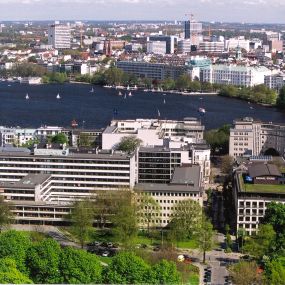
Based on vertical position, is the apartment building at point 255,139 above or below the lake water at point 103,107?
above

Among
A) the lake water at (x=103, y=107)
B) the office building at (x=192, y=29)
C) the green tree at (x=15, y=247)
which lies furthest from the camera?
the office building at (x=192, y=29)

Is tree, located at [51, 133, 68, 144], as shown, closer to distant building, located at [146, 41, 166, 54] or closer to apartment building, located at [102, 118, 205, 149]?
apartment building, located at [102, 118, 205, 149]

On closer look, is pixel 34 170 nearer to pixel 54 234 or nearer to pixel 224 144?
pixel 54 234

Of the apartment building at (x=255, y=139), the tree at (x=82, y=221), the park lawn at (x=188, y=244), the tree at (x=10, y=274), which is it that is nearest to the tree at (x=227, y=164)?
the apartment building at (x=255, y=139)

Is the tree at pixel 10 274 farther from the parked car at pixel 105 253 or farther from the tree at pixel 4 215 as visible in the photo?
the tree at pixel 4 215

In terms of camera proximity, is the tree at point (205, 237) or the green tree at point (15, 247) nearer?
the green tree at point (15, 247)

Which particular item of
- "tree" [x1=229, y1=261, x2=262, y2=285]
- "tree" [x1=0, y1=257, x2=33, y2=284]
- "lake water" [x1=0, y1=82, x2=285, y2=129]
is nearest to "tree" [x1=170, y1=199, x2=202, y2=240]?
"tree" [x1=229, y1=261, x2=262, y2=285]

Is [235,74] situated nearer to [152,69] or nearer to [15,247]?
[152,69]

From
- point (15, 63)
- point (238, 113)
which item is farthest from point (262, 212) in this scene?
point (15, 63)

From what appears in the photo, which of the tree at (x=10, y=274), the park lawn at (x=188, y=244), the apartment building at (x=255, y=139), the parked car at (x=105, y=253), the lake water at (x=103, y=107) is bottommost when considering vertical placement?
the lake water at (x=103, y=107)

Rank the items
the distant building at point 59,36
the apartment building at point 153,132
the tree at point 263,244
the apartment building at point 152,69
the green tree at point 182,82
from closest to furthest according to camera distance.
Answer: the tree at point 263,244 → the apartment building at point 153,132 → the green tree at point 182,82 → the apartment building at point 152,69 → the distant building at point 59,36
